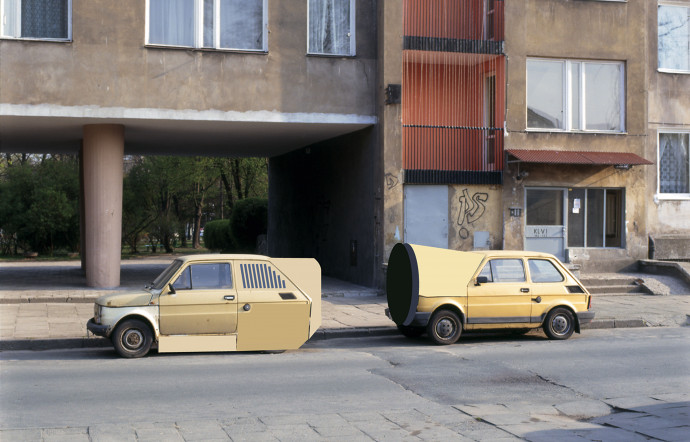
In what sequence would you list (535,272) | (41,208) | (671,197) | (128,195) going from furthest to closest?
(128,195) < (41,208) < (671,197) < (535,272)

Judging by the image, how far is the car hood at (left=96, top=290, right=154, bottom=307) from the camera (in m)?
11.0

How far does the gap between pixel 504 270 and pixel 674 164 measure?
11.8 meters

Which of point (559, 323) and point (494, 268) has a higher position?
point (494, 268)

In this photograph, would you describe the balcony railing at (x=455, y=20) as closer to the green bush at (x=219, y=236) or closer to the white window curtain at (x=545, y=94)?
the white window curtain at (x=545, y=94)

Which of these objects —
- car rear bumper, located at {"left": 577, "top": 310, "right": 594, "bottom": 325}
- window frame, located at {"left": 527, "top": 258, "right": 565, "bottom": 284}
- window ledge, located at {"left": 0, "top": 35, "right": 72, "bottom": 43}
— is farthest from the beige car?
window ledge, located at {"left": 0, "top": 35, "right": 72, "bottom": 43}

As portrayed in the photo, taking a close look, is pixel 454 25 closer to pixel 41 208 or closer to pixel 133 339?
pixel 133 339

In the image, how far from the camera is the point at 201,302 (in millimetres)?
11195

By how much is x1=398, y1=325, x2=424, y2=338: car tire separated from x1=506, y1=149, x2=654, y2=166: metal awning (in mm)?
7872

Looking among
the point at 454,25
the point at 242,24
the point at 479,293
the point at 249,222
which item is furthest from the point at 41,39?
the point at 249,222

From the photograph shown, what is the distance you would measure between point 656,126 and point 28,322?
17054 millimetres

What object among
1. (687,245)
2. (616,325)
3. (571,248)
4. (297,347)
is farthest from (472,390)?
(687,245)

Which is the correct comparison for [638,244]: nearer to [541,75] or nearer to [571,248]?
[571,248]

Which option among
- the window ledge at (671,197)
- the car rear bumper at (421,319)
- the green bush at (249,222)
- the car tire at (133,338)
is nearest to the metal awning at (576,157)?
the window ledge at (671,197)

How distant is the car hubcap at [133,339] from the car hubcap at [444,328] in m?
4.60
